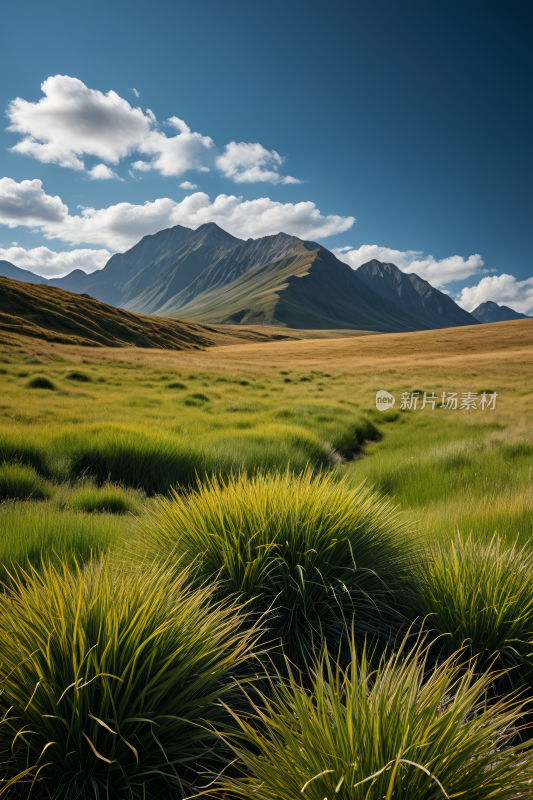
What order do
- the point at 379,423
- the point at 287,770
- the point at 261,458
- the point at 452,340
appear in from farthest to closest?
the point at 452,340 < the point at 379,423 < the point at 261,458 < the point at 287,770

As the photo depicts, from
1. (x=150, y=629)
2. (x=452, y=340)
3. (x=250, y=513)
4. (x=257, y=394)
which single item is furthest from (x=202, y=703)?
(x=452, y=340)

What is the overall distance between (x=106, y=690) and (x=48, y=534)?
2.24 metres

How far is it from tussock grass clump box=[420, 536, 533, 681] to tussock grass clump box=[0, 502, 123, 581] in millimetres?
2260

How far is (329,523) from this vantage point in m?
2.55

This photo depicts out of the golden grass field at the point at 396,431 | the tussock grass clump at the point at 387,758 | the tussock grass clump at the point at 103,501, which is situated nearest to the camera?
the tussock grass clump at the point at 387,758

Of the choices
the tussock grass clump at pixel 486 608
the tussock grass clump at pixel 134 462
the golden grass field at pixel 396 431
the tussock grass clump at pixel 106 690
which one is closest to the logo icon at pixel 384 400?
the golden grass field at pixel 396 431

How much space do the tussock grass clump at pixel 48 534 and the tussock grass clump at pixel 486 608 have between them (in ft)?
7.41

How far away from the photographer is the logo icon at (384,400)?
17.2 metres

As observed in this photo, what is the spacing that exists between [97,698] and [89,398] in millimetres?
12036

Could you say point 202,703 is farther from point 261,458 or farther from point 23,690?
point 261,458

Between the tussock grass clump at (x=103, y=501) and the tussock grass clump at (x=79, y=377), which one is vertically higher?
the tussock grass clump at (x=79, y=377)

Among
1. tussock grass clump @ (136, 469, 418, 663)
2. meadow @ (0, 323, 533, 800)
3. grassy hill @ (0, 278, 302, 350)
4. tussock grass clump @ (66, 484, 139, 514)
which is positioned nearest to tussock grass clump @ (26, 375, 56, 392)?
meadow @ (0, 323, 533, 800)

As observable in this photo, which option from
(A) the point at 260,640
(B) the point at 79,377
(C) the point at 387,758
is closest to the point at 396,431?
(A) the point at 260,640

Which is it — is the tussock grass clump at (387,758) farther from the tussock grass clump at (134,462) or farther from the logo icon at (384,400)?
the logo icon at (384,400)
